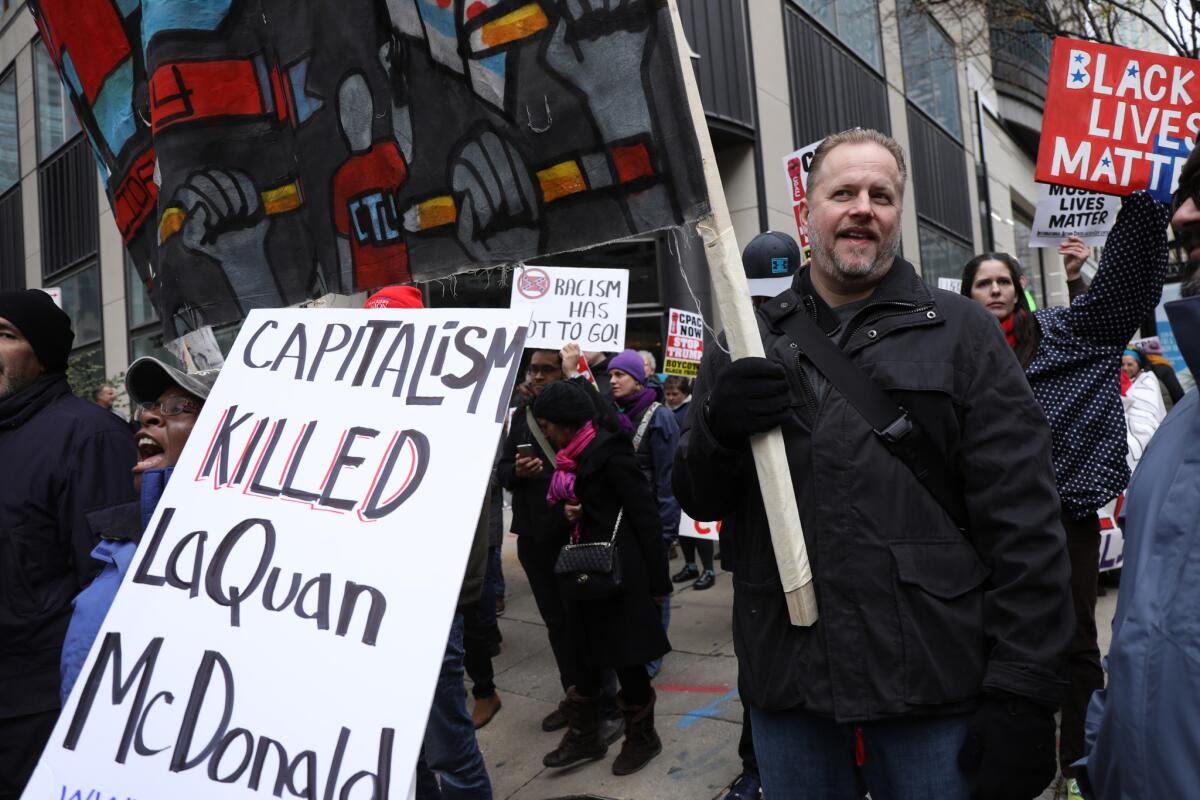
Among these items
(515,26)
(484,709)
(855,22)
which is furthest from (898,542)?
(855,22)

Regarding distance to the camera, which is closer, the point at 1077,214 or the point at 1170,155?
the point at 1170,155

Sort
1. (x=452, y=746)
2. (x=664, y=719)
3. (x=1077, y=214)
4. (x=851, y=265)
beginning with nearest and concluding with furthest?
(x=851, y=265)
(x=452, y=746)
(x=1077, y=214)
(x=664, y=719)

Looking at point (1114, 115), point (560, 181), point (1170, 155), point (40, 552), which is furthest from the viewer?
point (1114, 115)

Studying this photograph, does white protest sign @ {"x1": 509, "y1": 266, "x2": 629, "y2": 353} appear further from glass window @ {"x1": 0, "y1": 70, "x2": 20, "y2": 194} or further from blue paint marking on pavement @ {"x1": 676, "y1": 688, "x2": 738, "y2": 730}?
glass window @ {"x1": 0, "y1": 70, "x2": 20, "y2": 194}

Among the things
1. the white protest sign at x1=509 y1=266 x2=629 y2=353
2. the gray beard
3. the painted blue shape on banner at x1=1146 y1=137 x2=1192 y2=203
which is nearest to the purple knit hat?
the white protest sign at x1=509 y1=266 x2=629 y2=353

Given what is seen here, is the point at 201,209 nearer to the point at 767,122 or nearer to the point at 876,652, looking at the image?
the point at 876,652

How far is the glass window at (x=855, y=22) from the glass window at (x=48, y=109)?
1510 centimetres

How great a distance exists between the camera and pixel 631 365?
19.8ft

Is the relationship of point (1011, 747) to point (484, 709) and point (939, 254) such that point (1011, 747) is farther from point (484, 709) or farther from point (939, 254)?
point (939, 254)

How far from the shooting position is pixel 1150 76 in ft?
11.9

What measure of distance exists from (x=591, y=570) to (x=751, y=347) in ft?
6.94

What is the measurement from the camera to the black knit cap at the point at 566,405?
3926 millimetres

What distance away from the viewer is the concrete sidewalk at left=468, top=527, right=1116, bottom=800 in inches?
144

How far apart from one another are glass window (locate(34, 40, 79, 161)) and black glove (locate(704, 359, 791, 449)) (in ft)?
67.2
